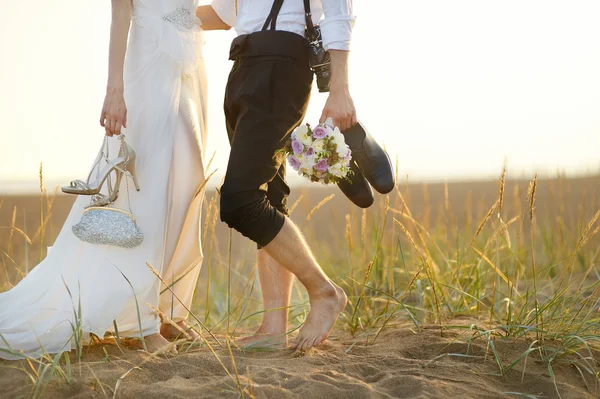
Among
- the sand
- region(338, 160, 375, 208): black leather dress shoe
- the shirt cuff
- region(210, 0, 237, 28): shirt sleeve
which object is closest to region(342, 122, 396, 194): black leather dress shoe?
region(338, 160, 375, 208): black leather dress shoe

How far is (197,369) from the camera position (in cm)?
251

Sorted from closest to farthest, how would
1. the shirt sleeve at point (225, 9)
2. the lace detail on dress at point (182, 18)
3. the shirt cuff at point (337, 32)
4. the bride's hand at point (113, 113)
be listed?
the shirt cuff at point (337, 32), the bride's hand at point (113, 113), the lace detail on dress at point (182, 18), the shirt sleeve at point (225, 9)

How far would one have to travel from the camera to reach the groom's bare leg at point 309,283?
109 inches

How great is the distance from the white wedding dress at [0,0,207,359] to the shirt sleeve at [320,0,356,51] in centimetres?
65

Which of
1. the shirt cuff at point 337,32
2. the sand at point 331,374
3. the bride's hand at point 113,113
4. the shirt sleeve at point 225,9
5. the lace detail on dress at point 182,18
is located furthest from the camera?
the shirt sleeve at point 225,9

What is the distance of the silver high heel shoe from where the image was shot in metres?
2.74

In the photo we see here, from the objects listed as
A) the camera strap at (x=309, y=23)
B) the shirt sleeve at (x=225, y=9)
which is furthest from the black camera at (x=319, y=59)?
the shirt sleeve at (x=225, y=9)

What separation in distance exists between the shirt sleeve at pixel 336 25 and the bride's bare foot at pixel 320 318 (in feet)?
3.27

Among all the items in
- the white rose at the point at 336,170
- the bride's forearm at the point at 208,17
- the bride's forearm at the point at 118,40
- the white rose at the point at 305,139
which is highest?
the bride's forearm at the point at 208,17

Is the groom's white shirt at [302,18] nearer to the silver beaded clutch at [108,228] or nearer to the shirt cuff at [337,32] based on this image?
the shirt cuff at [337,32]

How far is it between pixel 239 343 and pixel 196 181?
734mm

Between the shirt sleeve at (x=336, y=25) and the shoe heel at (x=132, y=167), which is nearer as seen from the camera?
the shirt sleeve at (x=336, y=25)

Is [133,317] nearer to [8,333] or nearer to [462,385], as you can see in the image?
[8,333]

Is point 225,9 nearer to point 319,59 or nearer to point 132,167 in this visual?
point 319,59
